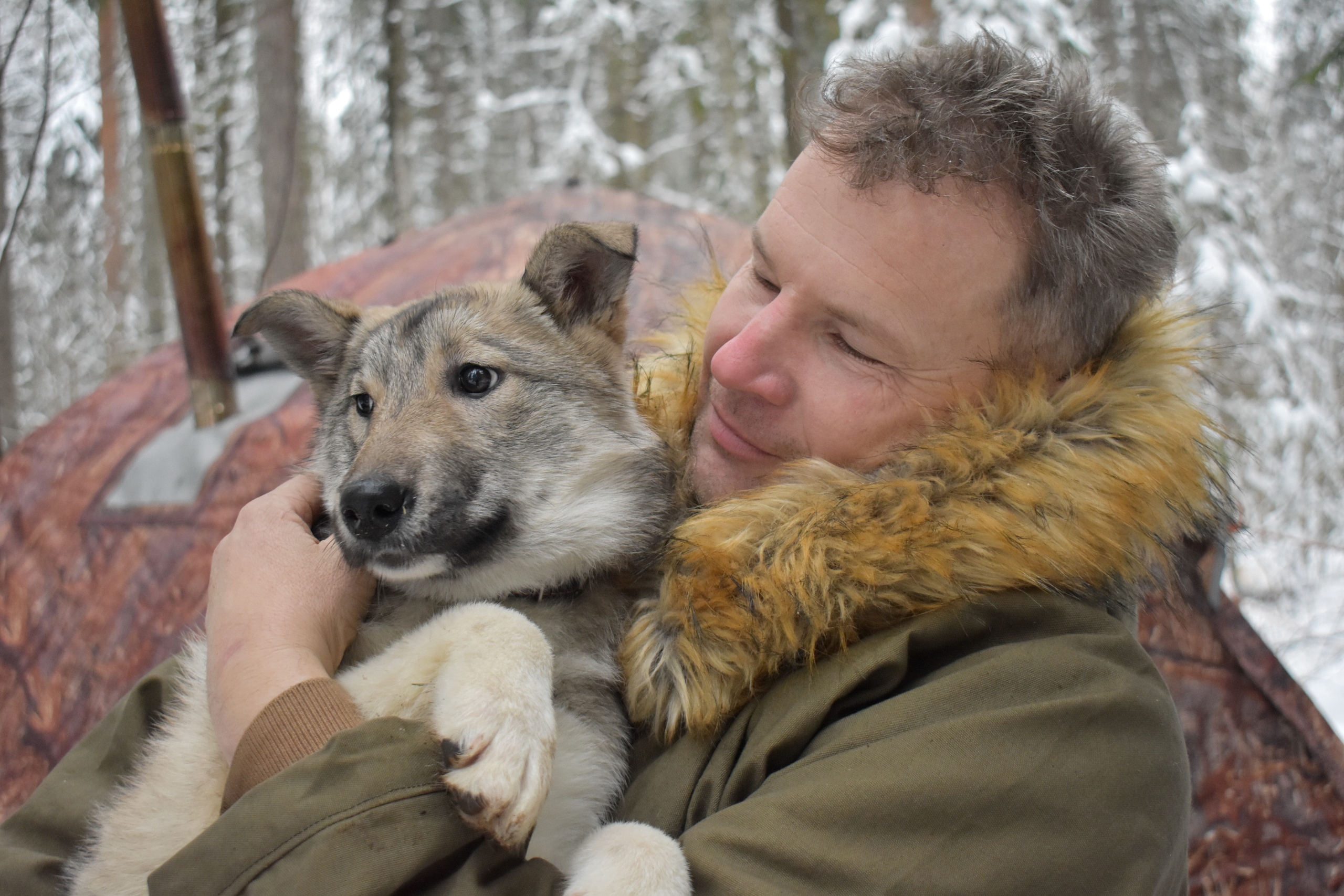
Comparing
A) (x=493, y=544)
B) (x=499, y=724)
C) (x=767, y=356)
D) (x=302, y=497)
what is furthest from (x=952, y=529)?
(x=302, y=497)

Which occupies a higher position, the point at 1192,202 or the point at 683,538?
the point at 683,538

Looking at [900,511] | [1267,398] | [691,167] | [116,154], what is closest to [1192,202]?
[1267,398]

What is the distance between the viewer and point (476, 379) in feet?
9.02

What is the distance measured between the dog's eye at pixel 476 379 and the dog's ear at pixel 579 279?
414 mm

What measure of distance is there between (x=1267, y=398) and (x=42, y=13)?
12725 millimetres

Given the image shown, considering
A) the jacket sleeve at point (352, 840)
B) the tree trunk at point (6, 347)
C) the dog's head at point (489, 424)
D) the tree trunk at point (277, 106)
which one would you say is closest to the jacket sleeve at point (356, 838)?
the jacket sleeve at point (352, 840)

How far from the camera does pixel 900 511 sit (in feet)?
6.48

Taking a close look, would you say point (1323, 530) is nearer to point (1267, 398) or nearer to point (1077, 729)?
point (1267, 398)

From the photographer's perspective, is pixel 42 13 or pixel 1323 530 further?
pixel 1323 530

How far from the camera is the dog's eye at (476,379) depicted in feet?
8.98

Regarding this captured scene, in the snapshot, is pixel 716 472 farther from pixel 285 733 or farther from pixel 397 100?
pixel 397 100

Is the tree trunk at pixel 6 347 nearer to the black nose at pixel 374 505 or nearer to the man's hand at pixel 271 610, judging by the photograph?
the man's hand at pixel 271 610

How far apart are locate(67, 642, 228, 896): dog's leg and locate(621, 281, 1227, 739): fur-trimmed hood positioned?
1154mm

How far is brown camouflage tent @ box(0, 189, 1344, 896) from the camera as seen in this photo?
11.1 ft
